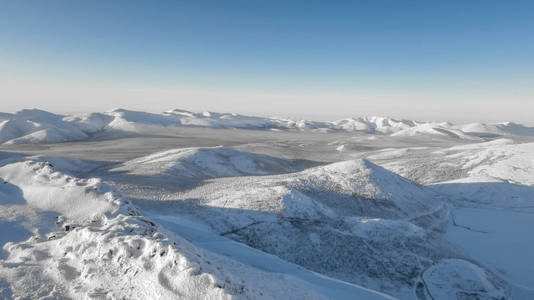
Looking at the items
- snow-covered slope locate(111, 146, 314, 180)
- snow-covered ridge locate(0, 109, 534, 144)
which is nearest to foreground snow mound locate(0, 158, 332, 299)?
snow-covered slope locate(111, 146, 314, 180)

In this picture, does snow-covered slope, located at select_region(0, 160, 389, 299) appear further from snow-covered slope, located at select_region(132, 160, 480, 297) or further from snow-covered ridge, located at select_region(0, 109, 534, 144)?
snow-covered ridge, located at select_region(0, 109, 534, 144)

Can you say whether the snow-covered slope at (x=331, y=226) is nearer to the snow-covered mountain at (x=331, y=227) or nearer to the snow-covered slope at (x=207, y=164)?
the snow-covered mountain at (x=331, y=227)

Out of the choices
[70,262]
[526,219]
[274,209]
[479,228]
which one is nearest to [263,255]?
[274,209]

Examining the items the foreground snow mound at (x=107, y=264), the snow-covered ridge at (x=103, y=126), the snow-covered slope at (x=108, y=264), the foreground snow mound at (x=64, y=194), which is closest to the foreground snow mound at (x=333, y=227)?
the snow-covered slope at (x=108, y=264)

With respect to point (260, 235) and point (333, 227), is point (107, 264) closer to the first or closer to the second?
point (260, 235)

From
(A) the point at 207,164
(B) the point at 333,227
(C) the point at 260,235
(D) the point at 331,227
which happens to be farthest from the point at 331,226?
(A) the point at 207,164
